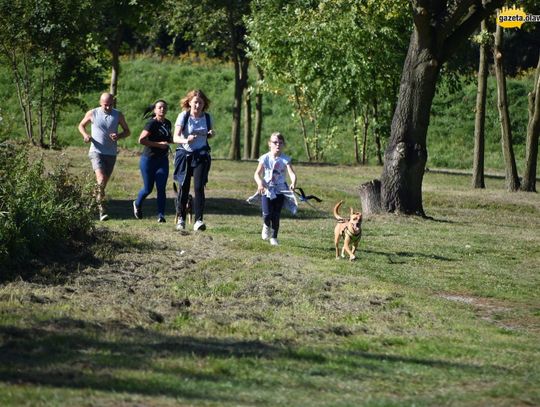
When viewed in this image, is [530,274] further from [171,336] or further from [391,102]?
[391,102]

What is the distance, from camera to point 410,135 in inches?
877

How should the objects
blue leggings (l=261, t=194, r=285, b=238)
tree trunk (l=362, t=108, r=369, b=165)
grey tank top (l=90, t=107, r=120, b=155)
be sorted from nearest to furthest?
blue leggings (l=261, t=194, r=285, b=238)
grey tank top (l=90, t=107, r=120, b=155)
tree trunk (l=362, t=108, r=369, b=165)

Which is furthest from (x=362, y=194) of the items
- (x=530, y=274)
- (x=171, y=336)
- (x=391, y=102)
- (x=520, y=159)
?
(x=520, y=159)

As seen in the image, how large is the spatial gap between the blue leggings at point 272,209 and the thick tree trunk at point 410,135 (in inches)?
266

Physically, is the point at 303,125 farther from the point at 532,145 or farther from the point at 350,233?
the point at 350,233

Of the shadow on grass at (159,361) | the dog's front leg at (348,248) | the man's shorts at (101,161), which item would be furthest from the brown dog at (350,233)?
the shadow on grass at (159,361)

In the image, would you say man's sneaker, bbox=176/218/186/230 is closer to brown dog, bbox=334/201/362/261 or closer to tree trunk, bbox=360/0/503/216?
brown dog, bbox=334/201/362/261

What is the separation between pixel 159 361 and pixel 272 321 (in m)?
2.48

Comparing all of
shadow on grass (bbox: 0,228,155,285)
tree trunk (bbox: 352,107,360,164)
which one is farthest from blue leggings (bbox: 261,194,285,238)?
tree trunk (bbox: 352,107,360,164)

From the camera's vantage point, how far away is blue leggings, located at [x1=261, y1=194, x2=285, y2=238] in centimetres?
1571

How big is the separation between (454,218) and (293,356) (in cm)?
1527

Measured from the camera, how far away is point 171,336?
9.74 meters

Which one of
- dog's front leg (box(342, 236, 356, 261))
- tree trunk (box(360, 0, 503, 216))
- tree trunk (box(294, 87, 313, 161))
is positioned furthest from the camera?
tree trunk (box(294, 87, 313, 161))

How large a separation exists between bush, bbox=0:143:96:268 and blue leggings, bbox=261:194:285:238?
2283 mm
